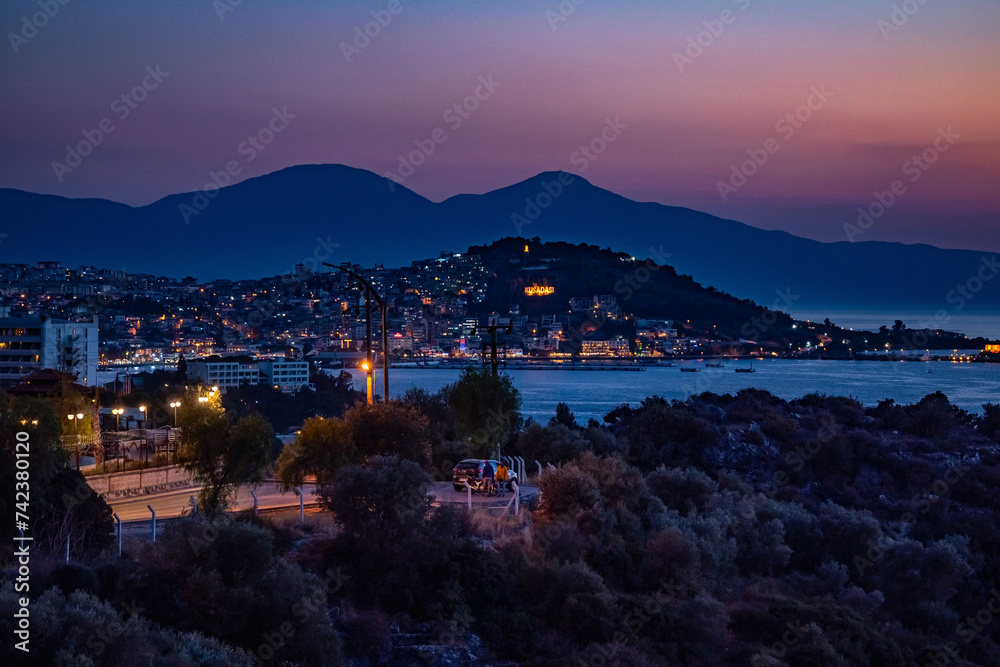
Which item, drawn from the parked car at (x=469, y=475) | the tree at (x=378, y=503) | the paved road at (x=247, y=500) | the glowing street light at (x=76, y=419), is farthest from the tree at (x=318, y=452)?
the glowing street light at (x=76, y=419)

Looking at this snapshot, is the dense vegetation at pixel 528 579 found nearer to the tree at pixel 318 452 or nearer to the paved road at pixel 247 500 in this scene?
the tree at pixel 318 452

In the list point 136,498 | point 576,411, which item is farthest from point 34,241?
point 136,498

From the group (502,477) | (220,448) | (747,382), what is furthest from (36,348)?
(747,382)

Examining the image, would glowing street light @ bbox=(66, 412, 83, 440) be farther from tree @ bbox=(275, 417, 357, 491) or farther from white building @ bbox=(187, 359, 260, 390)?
white building @ bbox=(187, 359, 260, 390)

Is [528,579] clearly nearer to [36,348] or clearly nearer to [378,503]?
[378,503]

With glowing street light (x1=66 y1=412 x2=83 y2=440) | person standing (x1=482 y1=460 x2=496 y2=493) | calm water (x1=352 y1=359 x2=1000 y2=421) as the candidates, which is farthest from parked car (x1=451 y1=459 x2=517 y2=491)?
calm water (x1=352 y1=359 x2=1000 y2=421)

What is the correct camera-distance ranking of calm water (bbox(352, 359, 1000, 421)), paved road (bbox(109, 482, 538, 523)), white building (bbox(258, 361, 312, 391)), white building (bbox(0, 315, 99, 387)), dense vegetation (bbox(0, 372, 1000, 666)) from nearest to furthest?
dense vegetation (bbox(0, 372, 1000, 666)) → paved road (bbox(109, 482, 538, 523)) → white building (bbox(0, 315, 99, 387)) → calm water (bbox(352, 359, 1000, 421)) → white building (bbox(258, 361, 312, 391))
